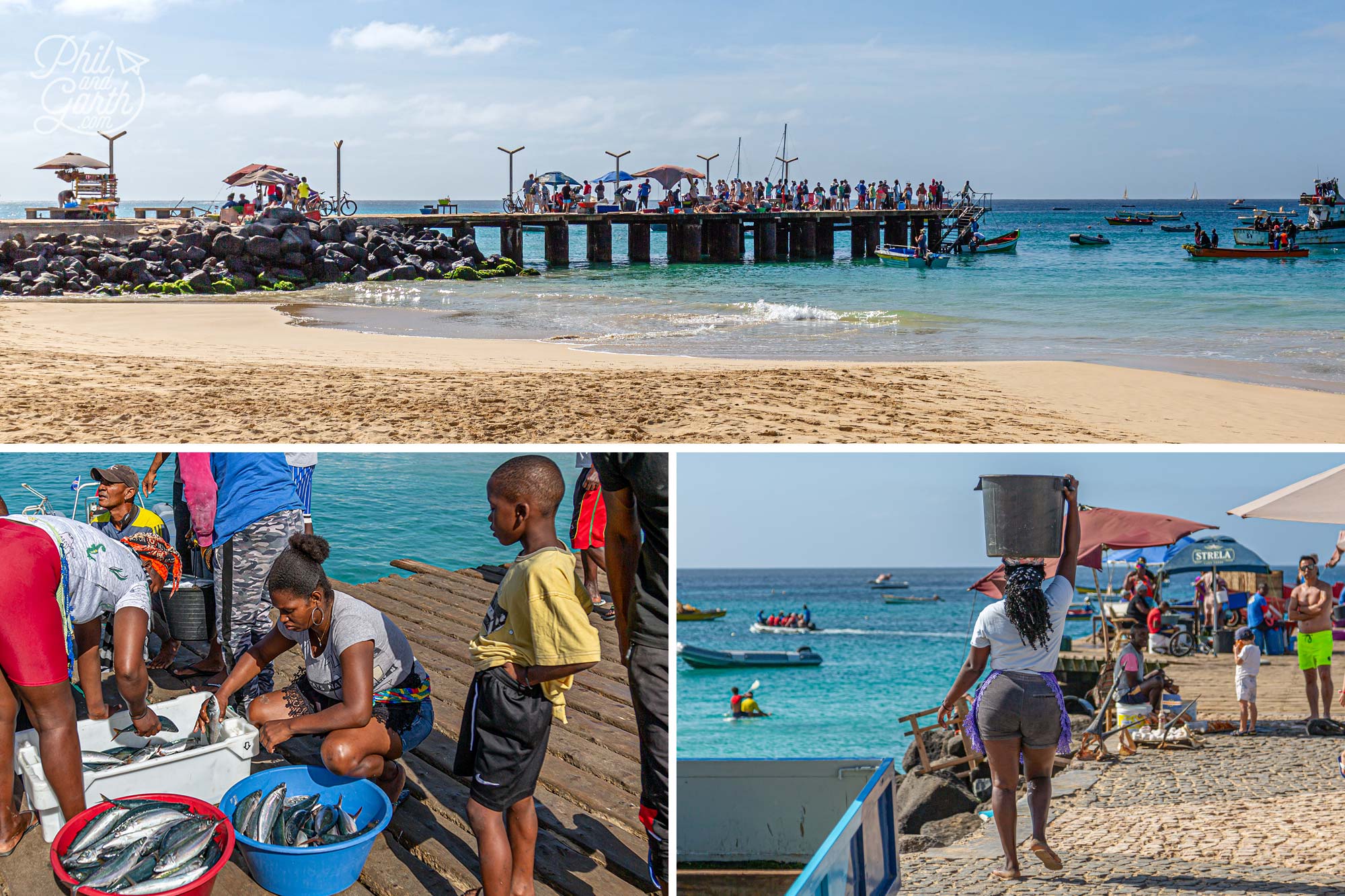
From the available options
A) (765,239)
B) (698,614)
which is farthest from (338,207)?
(698,614)

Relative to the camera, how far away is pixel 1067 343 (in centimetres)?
1705

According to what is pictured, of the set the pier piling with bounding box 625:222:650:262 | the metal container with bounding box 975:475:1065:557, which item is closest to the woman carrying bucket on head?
the metal container with bounding box 975:475:1065:557

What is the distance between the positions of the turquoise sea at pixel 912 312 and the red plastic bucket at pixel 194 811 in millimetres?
11463

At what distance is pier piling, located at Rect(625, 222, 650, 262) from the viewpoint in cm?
4203

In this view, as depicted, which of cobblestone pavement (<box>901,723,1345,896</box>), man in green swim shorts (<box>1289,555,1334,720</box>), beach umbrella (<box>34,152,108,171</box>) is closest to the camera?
cobblestone pavement (<box>901,723,1345,896</box>)

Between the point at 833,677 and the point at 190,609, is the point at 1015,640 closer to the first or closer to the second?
the point at 190,609

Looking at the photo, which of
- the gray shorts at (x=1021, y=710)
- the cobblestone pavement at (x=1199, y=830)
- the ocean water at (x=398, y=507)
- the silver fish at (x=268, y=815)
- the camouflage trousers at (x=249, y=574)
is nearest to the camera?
the silver fish at (x=268, y=815)

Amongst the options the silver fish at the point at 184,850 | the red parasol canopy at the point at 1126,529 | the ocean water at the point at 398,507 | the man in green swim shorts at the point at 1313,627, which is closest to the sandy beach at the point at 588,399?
the ocean water at the point at 398,507

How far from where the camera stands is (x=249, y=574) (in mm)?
4473

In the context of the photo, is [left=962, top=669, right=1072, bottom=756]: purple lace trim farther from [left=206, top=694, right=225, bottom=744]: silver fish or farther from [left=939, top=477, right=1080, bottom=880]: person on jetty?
[left=206, top=694, right=225, bottom=744]: silver fish

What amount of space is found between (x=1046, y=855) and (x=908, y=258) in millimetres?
38448

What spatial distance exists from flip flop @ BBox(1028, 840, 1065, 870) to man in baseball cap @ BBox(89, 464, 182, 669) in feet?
13.2

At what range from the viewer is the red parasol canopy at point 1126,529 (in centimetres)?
671

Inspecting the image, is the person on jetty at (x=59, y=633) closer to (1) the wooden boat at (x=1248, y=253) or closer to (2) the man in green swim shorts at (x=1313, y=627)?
(2) the man in green swim shorts at (x=1313, y=627)
